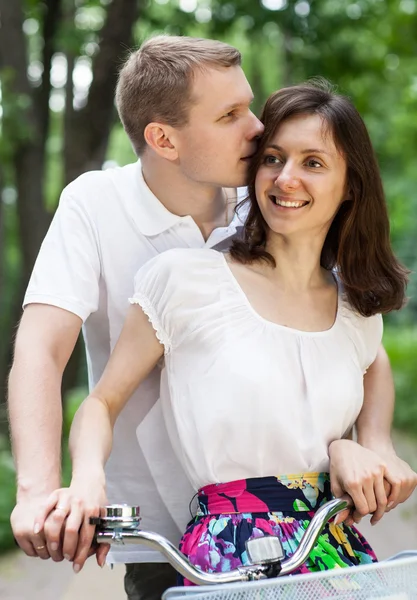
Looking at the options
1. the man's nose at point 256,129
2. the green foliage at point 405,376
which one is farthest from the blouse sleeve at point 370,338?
the green foliage at point 405,376

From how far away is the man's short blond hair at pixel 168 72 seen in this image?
8.59 feet

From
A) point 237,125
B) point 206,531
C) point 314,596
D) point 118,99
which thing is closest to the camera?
point 314,596

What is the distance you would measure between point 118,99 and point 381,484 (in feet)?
4.65

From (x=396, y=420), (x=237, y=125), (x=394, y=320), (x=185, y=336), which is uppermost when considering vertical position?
(x=237, y=125)

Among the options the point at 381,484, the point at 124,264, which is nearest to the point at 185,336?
the point at 124,264

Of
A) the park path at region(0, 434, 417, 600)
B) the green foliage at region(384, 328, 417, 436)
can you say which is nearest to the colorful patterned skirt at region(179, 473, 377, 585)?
the park path at region(0, 434, 417, 600)

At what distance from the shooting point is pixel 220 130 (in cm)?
262

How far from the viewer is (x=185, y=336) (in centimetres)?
231

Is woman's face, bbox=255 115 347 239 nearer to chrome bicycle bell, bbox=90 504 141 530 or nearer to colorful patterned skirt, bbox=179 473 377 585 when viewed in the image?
colorful patterned skirt, bbox=179 473 377 585

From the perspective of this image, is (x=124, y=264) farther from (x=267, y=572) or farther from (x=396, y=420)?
(x=396, y=420)

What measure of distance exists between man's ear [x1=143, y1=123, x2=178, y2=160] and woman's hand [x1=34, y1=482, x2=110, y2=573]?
3.72 feet

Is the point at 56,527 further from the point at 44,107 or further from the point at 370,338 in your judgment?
the point at 44,107

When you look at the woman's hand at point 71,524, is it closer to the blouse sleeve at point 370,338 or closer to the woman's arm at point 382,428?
the woman's arm at point 382,428

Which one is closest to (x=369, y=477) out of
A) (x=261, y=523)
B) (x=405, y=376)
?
(x=261, y=523)
